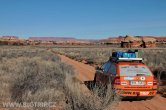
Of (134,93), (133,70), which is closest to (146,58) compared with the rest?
(133,70)

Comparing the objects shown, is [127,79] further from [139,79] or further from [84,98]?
[84,98]

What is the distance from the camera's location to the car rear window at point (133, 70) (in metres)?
11.6

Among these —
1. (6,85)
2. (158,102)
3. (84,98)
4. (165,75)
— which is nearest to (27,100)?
(84,98)

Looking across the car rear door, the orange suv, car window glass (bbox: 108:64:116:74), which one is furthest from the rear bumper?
the car rear door

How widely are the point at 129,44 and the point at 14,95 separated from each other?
392ft

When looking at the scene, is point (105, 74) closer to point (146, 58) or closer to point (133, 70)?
point (133, 70)

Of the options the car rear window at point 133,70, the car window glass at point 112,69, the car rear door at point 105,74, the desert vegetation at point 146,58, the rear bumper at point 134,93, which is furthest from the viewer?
the desert vegetation at point 146,58

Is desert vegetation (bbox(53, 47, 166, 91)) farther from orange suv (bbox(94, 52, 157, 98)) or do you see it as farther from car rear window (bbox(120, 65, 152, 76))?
orange suv (bbox(94, 52, 157, 98))

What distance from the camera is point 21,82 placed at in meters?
11.0

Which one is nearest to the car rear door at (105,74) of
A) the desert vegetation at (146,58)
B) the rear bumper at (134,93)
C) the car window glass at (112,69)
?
the car window glass at (112,69)

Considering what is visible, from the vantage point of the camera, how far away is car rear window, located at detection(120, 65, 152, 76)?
11613mm

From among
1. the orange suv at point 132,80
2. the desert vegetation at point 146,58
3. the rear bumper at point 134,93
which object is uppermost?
the orange suv at point 132,80

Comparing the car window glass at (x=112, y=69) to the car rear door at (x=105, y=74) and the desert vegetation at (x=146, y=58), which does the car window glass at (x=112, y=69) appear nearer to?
the car rear door at (x=105, y=74)

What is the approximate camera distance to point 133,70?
11.8 metres
